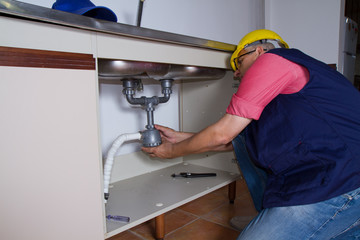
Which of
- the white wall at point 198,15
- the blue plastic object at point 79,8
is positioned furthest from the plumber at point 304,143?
the white wall at point 198,15

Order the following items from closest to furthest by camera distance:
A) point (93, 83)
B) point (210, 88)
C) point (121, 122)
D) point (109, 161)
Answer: point (93, 83) < point (109, 161) < point (121, 122) < point (210, 88)

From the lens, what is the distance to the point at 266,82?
0.77m

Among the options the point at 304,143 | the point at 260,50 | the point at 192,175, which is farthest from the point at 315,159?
the point at 192,175

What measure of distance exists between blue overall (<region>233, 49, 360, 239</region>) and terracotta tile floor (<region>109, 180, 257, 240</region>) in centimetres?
47

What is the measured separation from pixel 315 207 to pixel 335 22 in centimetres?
186

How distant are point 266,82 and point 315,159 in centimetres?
24

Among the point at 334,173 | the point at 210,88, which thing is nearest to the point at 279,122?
the point at 334,173

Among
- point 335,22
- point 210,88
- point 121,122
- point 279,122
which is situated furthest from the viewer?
point 335,22

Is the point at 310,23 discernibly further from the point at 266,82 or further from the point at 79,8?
the point at 79,8

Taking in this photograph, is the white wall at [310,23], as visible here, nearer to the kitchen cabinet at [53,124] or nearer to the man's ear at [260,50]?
the man's ear at [260,50]

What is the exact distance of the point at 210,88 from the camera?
1542 mm

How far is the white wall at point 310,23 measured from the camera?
2146 mm

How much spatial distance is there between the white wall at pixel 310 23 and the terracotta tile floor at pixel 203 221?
4.33 ft

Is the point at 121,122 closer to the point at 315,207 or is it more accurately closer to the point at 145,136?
the point at 145,136
